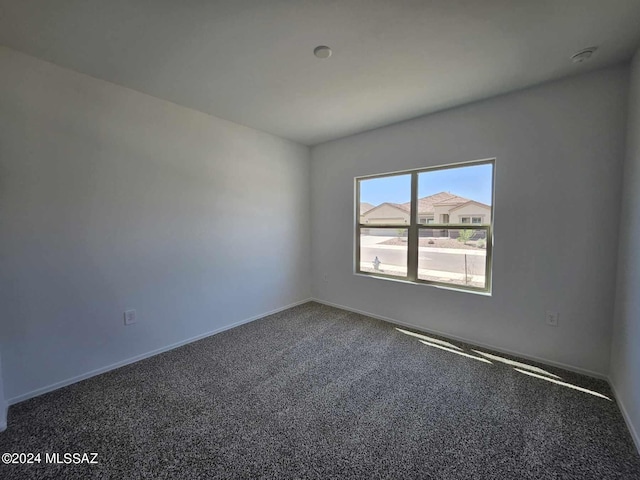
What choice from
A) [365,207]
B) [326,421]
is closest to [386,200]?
[365,207]

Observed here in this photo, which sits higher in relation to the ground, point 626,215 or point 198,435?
point 626,215

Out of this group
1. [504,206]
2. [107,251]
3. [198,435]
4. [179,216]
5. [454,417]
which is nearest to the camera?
[198,435]

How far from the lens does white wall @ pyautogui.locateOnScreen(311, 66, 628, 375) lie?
2.15 m

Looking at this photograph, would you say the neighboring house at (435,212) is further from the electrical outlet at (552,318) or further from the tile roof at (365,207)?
the electrical outlet at (552,318)

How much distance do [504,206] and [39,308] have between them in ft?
13.5

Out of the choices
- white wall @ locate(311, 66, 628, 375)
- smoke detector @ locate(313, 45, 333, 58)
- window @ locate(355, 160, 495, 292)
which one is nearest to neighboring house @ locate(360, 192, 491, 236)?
window @ locate(355, 160, 495, 292)

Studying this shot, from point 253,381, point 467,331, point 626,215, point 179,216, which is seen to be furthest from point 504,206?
point 179,216

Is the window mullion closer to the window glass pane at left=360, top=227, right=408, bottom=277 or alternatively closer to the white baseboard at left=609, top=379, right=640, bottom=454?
the window glass pane at left=360, top=227, right=408, bottom=277

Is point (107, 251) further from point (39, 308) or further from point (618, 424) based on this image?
point (618, 424)

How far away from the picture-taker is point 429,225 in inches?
126

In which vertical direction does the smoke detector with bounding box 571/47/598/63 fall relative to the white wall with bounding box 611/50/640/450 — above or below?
above

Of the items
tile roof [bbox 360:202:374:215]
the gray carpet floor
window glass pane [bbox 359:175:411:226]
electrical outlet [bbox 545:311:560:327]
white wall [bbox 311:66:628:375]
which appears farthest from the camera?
tile roof [bbox 360:202:374:215]

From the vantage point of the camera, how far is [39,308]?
2035 millimetres

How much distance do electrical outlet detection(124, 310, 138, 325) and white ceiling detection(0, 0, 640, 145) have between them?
81.7 inches
